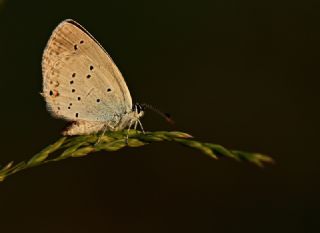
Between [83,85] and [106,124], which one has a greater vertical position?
[83,85]

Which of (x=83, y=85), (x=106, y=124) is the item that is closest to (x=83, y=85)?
(x=83, y=85)

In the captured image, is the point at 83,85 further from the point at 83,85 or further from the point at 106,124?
the point at 106,124

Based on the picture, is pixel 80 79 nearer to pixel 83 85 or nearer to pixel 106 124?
pixel 83 85

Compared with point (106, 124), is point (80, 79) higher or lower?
higher

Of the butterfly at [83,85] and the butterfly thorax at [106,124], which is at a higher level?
the butterfly at [83,85]

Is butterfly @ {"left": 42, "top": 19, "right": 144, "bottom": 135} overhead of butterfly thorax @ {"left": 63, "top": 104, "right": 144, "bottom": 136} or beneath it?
overhead
